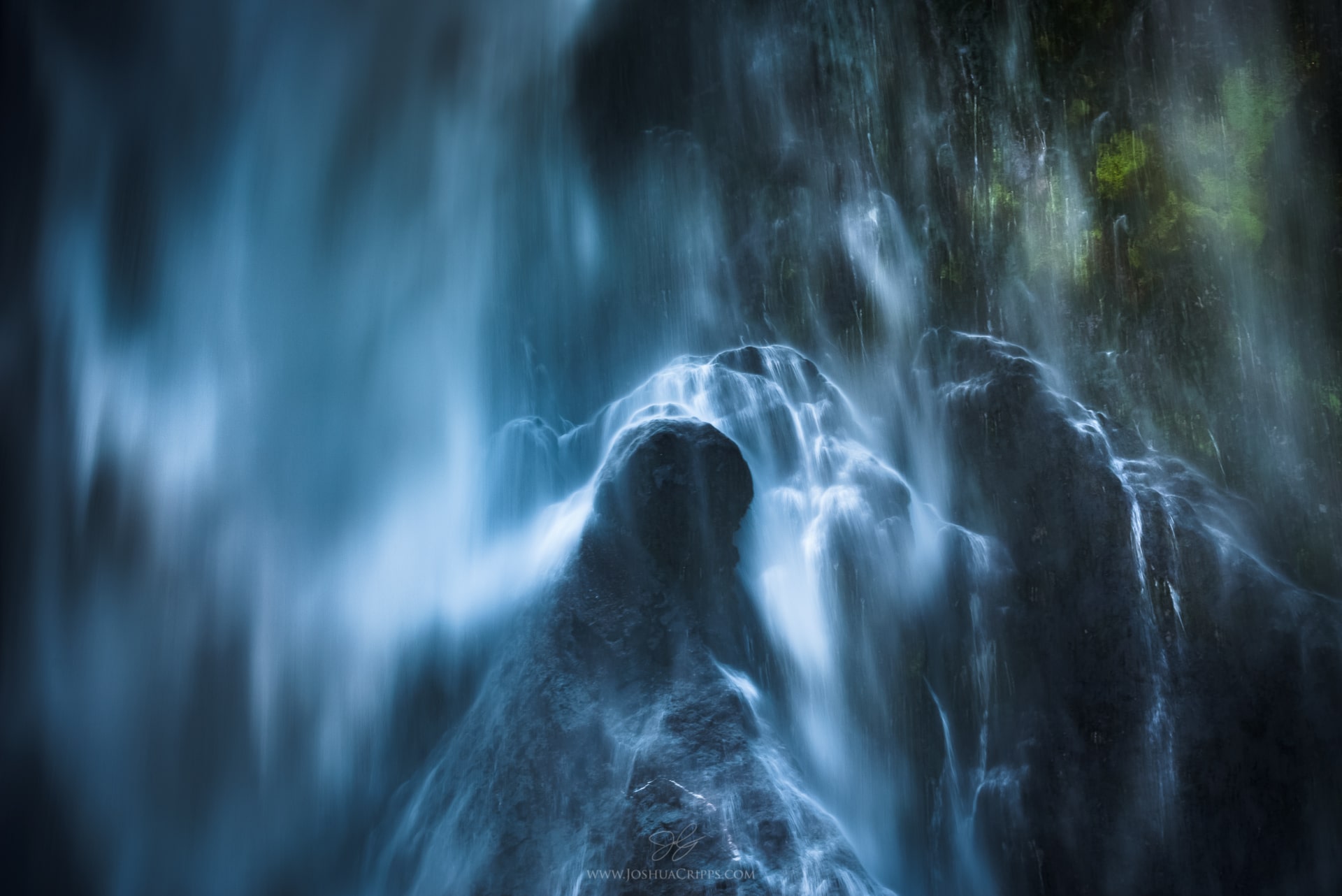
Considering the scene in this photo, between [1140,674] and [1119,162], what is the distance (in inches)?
416

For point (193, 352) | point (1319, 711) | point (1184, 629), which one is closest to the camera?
point (1319, 711)

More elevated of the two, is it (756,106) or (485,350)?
(756,106)

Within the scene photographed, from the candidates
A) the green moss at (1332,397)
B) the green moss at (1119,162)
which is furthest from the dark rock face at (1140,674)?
the green moss at (1119,162)

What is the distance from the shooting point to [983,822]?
50.5ft

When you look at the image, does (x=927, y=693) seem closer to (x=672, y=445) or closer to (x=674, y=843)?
(x=672, y=445)

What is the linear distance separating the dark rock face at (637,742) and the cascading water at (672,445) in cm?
7

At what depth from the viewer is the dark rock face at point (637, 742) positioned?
37.3ft

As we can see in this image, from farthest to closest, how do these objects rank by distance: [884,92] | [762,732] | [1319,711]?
1. [884,92]
2. [1319,711]
3. [762,732]

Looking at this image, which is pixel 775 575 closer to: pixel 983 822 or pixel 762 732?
pixel 762 732

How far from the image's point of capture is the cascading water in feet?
46.3

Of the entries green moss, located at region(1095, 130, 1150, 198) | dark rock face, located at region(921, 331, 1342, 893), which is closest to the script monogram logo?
dark rock face, located at region(921, 331, 1342, 893)

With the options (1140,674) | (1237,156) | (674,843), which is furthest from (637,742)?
(1237,156)

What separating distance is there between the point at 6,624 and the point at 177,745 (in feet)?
11.9

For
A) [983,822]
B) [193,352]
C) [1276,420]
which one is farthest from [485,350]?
[1276,420]
